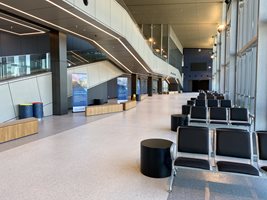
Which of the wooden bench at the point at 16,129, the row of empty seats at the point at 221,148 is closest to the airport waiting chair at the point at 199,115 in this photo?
the row of empty seats at the point at 221,148

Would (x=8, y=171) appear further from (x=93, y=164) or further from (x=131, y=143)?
(x=131, y=143)

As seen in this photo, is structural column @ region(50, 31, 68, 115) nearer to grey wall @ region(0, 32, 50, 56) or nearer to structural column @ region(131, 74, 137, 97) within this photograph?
grey wall @ region(0, 32, 50, 56)

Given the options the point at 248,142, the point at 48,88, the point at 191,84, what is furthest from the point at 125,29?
the point at 191,84

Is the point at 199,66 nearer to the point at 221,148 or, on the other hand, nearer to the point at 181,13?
the point at 181,13

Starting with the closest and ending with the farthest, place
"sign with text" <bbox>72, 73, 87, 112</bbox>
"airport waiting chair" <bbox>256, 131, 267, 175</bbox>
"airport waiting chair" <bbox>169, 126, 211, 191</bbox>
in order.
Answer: "airport waiting chair" <bbox>256, 131, 267, 175</bbox>
"airport waiting chair" <bbox>169, 126, 211, 191</bbox>
"sign with text" <bbox>72, 73, 87, 112</bbox>

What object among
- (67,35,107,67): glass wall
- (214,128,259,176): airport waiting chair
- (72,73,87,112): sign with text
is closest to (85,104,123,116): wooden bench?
(72,73,87,112): sign with text

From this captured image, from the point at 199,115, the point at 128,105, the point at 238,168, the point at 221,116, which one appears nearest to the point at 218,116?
the point at 221,116

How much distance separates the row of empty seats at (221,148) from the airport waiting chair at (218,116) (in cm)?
310

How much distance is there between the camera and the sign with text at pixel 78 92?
11.3 meters

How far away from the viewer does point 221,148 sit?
341 cm

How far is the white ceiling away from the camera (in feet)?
61.7

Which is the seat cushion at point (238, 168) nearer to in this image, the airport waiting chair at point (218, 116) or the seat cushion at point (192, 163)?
the seat cushion at point (192, 163)

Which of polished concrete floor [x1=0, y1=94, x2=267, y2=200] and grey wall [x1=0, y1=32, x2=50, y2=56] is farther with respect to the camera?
grey wall [x1=0, y1=32, x2=50, y2=56]

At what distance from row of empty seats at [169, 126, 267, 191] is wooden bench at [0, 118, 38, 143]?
446cm
